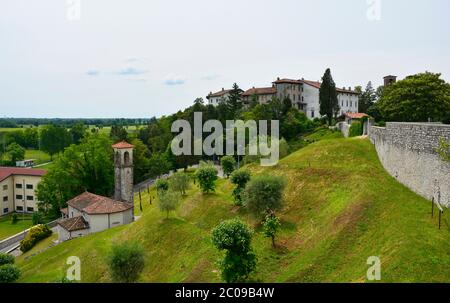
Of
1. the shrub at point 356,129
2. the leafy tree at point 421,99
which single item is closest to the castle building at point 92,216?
the shrub at point 356,129

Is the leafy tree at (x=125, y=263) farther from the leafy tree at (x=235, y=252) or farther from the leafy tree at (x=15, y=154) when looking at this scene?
the leafy tree at (x=15, y=154)

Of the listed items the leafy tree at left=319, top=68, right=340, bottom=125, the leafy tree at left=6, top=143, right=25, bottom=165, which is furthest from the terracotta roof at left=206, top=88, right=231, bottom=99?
the leafy tree at left=6, top=143, right=25, bottom=165

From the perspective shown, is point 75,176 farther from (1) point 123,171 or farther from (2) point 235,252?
(2) point 235,252

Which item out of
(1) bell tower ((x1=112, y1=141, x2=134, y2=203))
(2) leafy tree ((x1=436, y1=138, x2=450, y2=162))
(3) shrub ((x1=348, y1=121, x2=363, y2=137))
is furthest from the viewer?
(1) bell tower ((x1=112, y1=141, x2=134, y2=203))

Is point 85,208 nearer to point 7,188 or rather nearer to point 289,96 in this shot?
point 7,188

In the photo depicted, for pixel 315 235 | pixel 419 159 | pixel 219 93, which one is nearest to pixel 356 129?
pixel 419 159

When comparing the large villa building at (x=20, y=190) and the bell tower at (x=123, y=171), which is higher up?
the bell tower at (x=123, y=171)

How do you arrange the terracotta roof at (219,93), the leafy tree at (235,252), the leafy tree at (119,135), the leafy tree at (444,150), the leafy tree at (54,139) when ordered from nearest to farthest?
the leafy tree at (444,150) → the leafy tree at (235,252) → the leafy tree at (119,135) → the terracotta roof at (219,93) → the leafy tree at (54,139)

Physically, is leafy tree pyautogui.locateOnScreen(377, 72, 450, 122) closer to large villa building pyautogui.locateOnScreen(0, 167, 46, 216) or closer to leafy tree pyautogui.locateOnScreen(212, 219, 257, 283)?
leafy tree pyautogui.locateOnScreen(212, 219, 257, 283)
